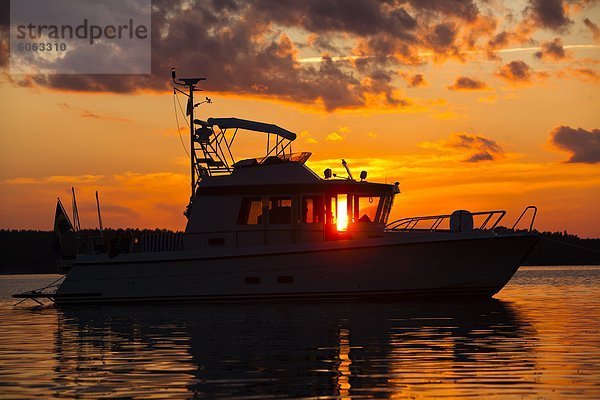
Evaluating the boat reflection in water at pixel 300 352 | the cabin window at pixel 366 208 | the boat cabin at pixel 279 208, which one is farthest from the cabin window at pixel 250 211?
the boat reflection in water at pixel 300 352

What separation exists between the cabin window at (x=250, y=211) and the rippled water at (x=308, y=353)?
3342 mm

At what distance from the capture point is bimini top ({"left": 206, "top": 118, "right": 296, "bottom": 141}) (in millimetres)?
33281

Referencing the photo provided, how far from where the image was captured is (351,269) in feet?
101

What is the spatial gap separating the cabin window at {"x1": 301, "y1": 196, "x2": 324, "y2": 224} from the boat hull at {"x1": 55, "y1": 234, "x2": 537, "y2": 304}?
1570mm

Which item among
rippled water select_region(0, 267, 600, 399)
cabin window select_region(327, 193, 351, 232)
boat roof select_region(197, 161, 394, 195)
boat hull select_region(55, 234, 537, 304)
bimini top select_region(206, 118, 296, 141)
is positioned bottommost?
rippled water select_region(0, 267, 600, 399)

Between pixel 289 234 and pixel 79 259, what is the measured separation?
7367 mm

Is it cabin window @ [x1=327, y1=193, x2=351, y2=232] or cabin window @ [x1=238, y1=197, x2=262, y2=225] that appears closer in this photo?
cabin window @ [x1=327, y1=193, x2=351, y2=232]

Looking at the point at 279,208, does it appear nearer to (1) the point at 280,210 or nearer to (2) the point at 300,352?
(1) the point at 280,210

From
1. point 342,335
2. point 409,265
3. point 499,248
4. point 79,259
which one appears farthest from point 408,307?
point 79,259

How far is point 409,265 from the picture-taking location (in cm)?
3089

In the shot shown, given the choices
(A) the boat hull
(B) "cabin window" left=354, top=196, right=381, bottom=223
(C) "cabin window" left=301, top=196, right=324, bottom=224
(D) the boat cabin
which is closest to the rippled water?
(A) the boat hull

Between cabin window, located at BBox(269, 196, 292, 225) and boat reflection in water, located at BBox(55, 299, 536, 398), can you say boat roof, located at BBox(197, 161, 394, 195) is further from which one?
boat reflection in water, located at BBox(55, 299, 536, 398)

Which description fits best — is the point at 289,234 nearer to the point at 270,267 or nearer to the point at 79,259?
the point at 270,267

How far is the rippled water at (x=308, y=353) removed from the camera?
13.7 m
